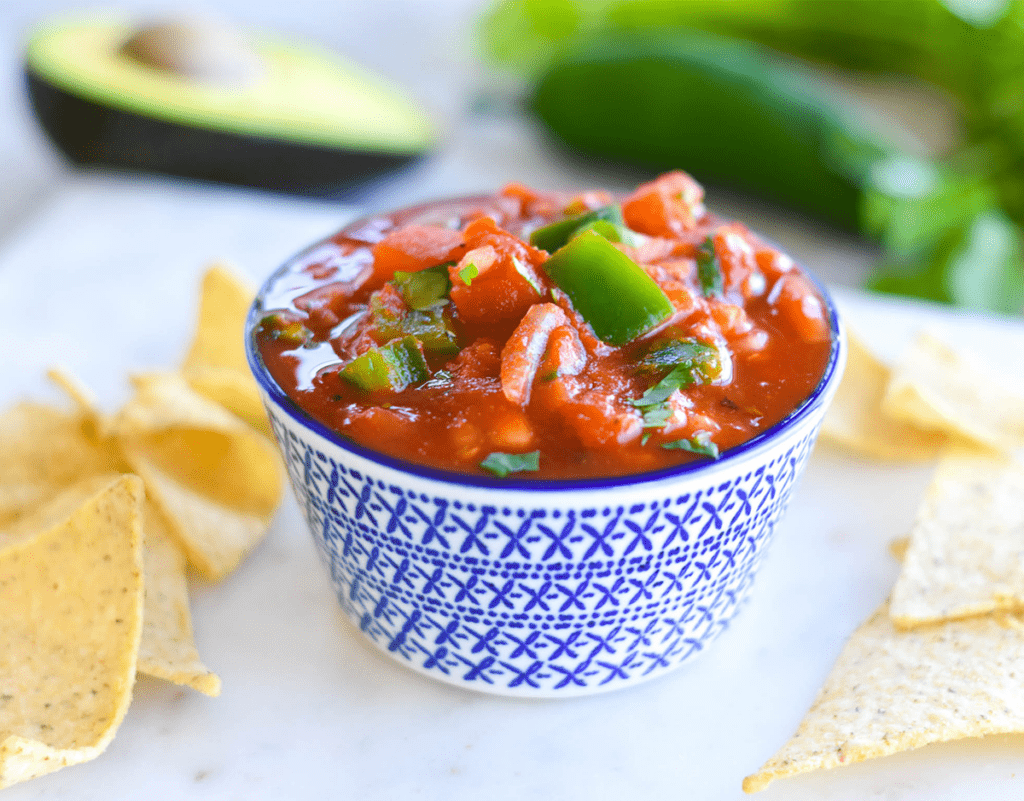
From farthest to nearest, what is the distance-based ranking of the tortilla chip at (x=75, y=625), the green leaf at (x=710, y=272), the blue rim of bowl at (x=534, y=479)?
the green leaf at (x=710, y=272) < the tortilla chip at (x=75, y=625) < the blue rim of bowl at (x=534, y=479)

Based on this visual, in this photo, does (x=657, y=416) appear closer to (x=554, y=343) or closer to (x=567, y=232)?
(x=554, y=343)

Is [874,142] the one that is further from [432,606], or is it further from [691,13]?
[432,606]

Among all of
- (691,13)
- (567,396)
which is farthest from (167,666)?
(691,13)

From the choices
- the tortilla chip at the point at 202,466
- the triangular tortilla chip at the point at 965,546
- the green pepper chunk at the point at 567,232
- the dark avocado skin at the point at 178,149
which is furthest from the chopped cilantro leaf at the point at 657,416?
the dark avocado skin at the point at 178,149

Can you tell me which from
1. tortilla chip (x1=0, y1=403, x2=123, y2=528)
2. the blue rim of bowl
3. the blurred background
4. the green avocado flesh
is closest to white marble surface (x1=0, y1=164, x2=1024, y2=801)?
tortilla chip (x1=0, y1=403, x2=123, y2=528)

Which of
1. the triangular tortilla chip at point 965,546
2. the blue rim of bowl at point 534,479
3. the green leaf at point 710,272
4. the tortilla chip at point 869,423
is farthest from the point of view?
the tortilla chip at point 869,423

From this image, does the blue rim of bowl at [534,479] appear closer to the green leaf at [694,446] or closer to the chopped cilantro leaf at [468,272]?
the green leaf at [694,446]
